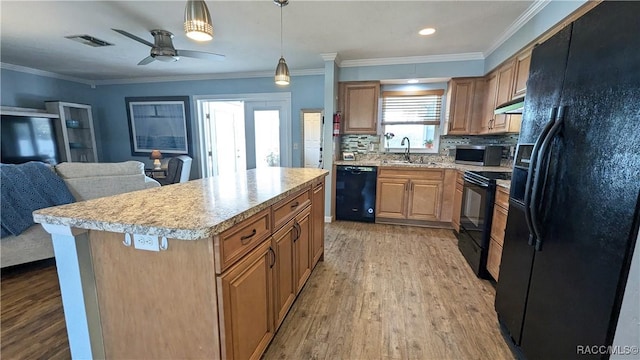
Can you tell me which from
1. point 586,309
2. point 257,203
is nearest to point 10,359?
point 257,203

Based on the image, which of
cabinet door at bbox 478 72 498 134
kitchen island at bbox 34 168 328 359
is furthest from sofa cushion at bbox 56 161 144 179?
cabinet door at bbox 478 72 498 134

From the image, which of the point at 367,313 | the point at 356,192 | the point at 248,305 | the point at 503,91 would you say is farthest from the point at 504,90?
the point at 248,305

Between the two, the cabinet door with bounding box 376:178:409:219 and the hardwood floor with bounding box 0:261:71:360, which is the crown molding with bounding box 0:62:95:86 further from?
the cabinet door with bounding box 376:178:409:219

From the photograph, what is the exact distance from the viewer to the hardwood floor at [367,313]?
148 centimetres

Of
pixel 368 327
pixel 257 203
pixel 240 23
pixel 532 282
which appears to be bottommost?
pixel 368 327

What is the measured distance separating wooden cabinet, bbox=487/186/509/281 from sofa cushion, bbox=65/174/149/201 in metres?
3.48

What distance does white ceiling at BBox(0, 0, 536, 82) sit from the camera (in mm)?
2227

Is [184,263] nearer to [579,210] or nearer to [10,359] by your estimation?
[10,359]

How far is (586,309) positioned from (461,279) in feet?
4.57

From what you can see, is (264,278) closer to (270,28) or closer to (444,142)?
(270,28)

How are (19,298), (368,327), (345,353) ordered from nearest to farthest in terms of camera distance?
(345,353), (368,327), (19,298)

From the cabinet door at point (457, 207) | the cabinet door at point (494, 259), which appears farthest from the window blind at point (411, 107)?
the cabinet door at point (494, 259)

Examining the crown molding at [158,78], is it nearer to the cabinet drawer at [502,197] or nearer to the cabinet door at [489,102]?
the cabinet door at [489,102]

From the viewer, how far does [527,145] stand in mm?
1388
